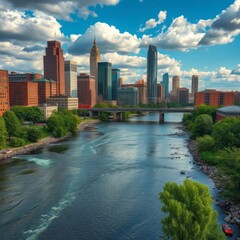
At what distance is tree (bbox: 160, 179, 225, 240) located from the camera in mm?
18266

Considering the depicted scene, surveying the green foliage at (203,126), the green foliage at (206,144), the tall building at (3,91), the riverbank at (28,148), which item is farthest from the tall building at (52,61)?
the green foliage at (206,144)

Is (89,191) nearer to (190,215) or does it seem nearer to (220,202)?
(220,202)

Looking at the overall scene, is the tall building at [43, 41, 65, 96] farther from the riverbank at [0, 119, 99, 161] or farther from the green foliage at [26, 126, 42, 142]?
the green foliage at [26, 126, 42, 142]

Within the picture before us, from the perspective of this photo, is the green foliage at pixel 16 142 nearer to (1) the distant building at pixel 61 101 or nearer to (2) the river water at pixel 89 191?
(2) the river water at pixel 89 191

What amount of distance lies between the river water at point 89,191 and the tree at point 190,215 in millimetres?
7606

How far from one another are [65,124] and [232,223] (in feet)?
244

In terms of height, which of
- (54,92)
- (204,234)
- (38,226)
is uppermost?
(54,92)

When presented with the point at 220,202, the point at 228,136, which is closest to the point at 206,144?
the point at 228,136

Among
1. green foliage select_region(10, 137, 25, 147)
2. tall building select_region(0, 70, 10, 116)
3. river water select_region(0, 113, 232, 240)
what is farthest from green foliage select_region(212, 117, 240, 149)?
tall building select_region(0, 70, 10, 116)

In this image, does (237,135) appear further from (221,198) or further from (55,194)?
(55,194)

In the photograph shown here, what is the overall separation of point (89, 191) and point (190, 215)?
2101 cm

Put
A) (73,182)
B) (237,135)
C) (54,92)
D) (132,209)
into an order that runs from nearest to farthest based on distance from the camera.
Result: (132,209)
(73,182)
(237,135)
(54,92)

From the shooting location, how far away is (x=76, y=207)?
31969 mm

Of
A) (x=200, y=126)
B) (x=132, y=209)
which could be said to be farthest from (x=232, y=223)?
(x=200, y=126)
